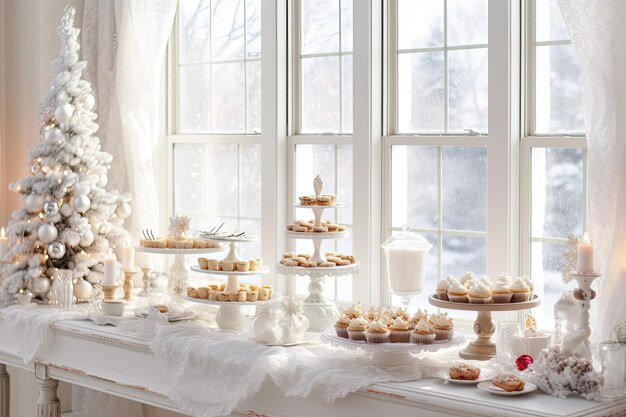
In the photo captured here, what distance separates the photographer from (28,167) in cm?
540

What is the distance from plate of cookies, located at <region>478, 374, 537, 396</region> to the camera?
3.21m

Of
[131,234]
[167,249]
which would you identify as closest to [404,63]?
[167,249]

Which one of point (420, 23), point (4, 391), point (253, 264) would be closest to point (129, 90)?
point (253, 264)

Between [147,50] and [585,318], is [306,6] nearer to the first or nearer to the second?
[147,50]

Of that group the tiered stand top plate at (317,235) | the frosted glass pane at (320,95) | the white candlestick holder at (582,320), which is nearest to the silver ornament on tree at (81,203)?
the frosted glass pane at (320,95)

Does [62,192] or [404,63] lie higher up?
[404,63]

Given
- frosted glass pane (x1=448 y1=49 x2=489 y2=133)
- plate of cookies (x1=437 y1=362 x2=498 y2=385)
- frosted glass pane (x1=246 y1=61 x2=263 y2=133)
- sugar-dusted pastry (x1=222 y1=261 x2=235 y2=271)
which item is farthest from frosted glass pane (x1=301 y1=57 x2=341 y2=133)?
plate of cookies (x1=437 y1=362 x2=498 y2=385)

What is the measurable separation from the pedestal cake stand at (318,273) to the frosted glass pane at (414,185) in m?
0.37

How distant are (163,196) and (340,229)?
1603 millimetres

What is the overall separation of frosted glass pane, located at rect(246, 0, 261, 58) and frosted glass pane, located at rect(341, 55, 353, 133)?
56cm

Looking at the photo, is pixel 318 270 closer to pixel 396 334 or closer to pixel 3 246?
pixel 396 334

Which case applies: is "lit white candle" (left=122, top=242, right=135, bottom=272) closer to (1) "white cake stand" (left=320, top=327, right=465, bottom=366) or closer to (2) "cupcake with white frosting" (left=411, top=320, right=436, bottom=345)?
(1) "white cake stand" (left=320, top=327, right=465, bottom=366)

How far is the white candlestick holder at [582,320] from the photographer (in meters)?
3.38

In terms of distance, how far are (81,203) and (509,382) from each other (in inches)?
97.6
